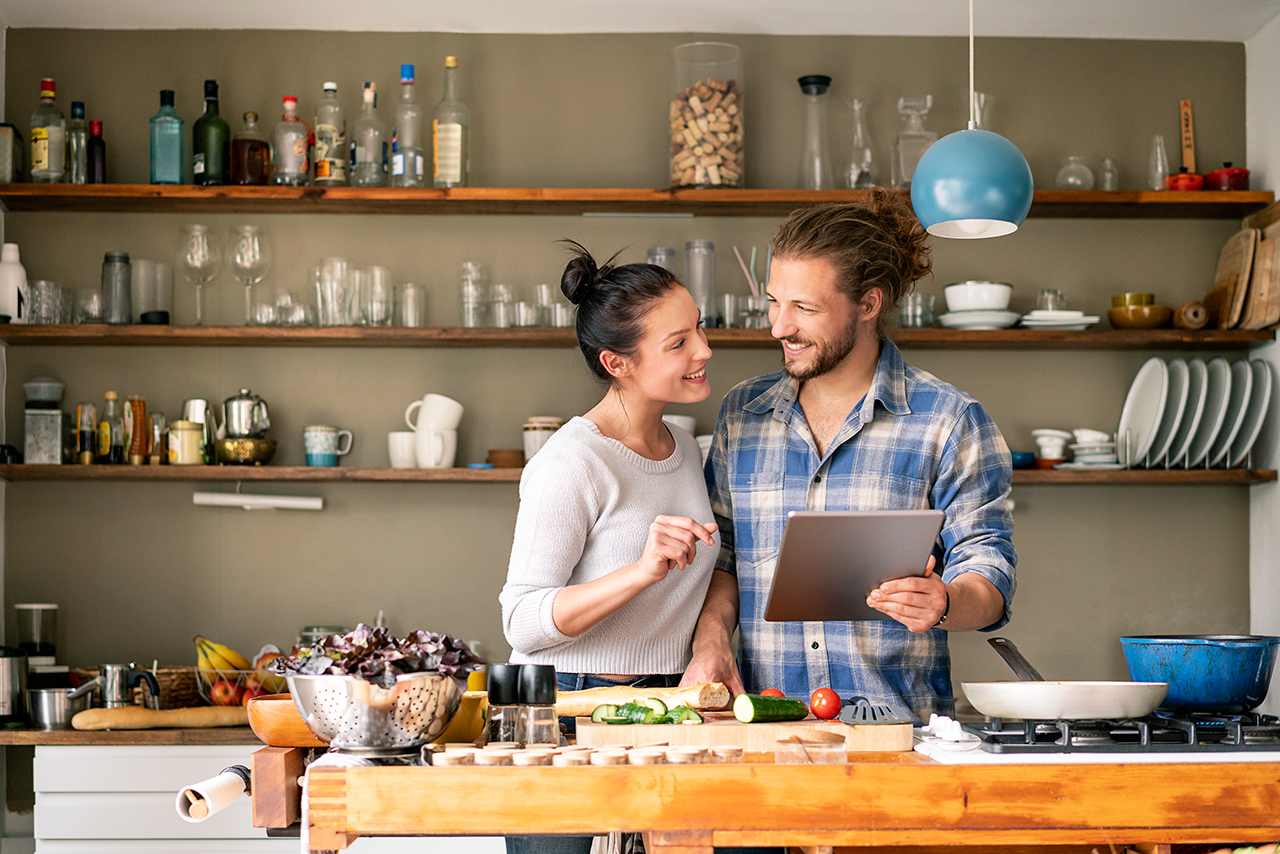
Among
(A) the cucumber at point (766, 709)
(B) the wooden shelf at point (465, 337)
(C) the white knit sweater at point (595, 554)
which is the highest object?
(B) the wooden shelf at point (465, 337)

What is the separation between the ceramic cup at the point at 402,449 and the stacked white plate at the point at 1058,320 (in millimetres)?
1931

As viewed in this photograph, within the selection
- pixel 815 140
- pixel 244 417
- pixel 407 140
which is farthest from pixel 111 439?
pixel 815 140

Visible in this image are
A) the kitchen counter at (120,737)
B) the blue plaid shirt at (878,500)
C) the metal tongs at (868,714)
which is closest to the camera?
the metal tongs at (868,714)

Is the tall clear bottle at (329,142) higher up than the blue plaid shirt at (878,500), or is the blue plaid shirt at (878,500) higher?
the tall clear bottle at (329,142)

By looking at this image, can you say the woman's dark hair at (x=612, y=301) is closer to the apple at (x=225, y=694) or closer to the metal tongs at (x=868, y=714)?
the metal tongs at (x=868, y=714)

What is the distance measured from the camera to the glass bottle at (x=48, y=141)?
11.4ft

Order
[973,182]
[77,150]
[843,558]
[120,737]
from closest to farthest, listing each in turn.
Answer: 1. [843,558]
2. [973,182]
3. [120,737]
4. [77,150]

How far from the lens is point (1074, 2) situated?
355 centimetres

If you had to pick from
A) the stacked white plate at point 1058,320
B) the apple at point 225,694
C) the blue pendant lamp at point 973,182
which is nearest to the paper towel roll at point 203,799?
the blue pendant lamp at point 973,182

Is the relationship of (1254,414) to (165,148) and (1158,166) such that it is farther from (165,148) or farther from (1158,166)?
(165,148)

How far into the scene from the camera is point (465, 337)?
Answer: 3447 mm

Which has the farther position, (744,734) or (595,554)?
(595,554)

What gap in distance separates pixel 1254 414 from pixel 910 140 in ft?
4.49

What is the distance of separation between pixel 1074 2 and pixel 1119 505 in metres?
1.61
